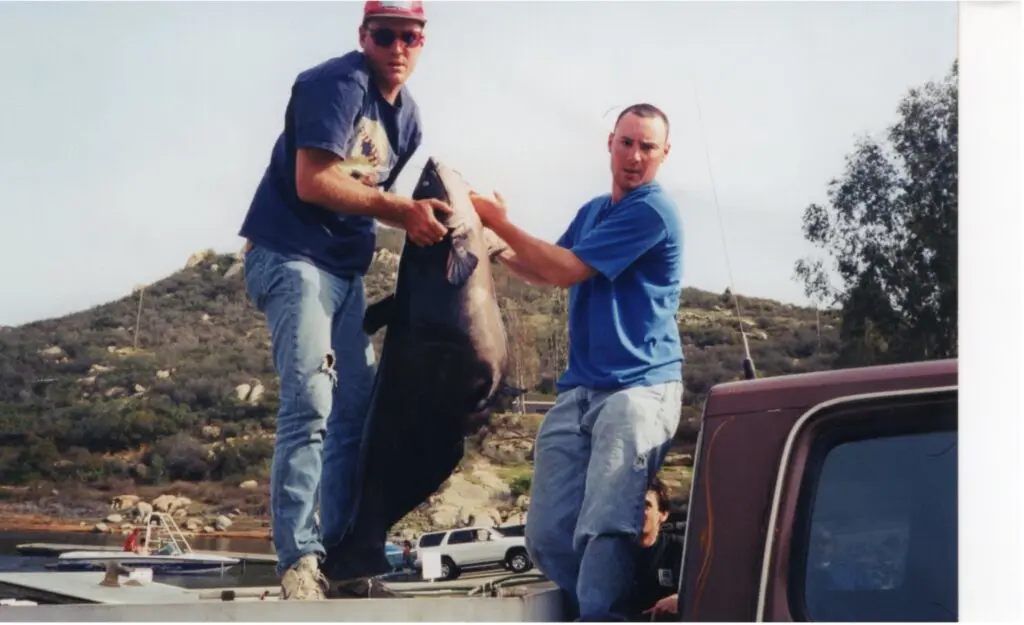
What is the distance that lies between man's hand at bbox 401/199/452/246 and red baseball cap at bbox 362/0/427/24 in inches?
23.2

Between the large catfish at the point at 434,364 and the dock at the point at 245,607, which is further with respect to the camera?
the large catfish at the point at 434,364

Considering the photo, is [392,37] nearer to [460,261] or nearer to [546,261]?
[460,261]

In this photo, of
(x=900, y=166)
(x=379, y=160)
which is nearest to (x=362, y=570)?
(x=379, y=160)

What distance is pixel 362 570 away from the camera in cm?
359

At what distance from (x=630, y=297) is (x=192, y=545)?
60.6 inches

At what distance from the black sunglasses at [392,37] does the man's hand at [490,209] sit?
20.8 inches

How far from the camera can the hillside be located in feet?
11.7

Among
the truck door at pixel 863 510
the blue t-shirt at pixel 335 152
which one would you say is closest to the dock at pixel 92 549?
the blue t-shirt at pixel 335 152

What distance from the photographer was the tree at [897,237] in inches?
131

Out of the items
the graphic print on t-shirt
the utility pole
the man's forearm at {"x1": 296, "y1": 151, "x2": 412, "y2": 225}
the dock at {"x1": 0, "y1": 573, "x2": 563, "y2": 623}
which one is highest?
the graphic print on t-shirt

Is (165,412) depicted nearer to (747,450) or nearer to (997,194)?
(747,450)

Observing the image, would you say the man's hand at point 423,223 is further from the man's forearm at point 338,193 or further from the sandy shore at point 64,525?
the sandy shore at point 64,525

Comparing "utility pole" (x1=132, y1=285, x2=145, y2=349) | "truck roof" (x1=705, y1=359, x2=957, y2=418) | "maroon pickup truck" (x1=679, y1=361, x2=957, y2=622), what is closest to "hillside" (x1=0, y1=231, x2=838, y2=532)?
"utility pole" (x1=132, y1=285, x2=145, y2=349)

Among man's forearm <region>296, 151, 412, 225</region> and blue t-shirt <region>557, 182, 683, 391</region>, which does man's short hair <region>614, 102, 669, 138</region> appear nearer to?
blue t-shirt <region>557, 182, 683, 391</region>
